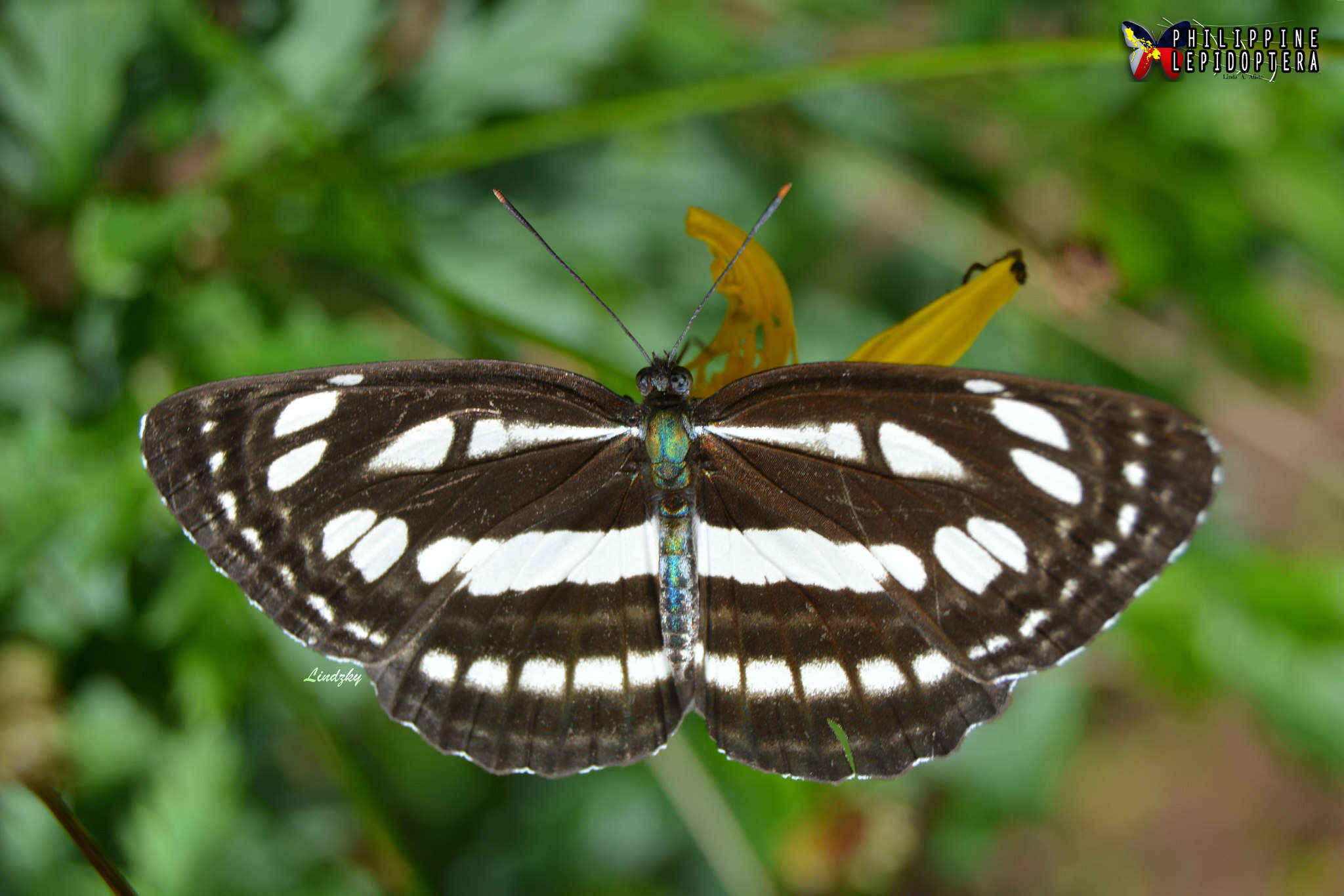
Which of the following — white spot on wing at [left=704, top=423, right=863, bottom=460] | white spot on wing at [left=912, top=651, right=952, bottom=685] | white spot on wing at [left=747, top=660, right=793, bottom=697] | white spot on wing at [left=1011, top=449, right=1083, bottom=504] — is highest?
white spot on wing at [left=704, top=423, right=863, bottom=460]

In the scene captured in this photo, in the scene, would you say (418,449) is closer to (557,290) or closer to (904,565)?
(904,565)

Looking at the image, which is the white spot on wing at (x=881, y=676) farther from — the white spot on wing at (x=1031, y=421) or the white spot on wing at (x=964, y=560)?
the white spot on wing at (x=1031, y=421)

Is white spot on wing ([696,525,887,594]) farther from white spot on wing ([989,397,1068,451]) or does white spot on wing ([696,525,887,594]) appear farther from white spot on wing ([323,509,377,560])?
white spot on wing ([323,509,377,560])

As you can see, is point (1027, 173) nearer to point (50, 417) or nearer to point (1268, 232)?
point (1268, 232)

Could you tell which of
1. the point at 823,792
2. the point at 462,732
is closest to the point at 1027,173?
the point at 823,792
